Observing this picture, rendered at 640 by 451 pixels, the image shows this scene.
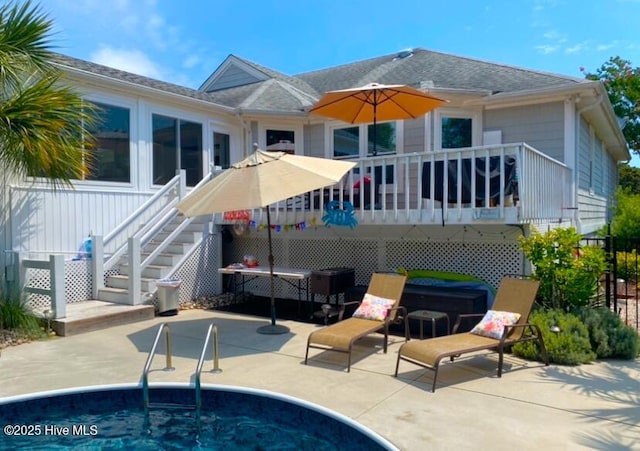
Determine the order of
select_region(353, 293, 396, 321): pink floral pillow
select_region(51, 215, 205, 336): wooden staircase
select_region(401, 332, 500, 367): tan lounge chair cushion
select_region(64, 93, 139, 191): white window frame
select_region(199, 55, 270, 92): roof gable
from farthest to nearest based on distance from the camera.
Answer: select_region(199, 55, 270, 92): roof gable → select_region(64, 93, 139, 191): white window frame → select_region(51, 215, 205, 336): wooden staircase → select_region(353, 293, 396, 321): pink floral pillow → select_region(401, 332, 500, 367): tan lounge chair cushion

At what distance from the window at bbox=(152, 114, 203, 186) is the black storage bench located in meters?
6.66

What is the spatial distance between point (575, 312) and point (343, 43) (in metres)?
16.8

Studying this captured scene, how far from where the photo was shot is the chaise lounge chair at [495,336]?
5.27 metres

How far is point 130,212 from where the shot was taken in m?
10.5

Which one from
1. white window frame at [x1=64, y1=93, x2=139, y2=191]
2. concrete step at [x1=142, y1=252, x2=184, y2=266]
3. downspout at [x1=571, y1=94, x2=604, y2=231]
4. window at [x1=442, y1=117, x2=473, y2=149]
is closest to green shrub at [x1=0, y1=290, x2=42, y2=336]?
concrete step at [x1=142, y1=252, x2=184, y2=266]

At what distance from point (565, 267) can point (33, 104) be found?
8.20 meters

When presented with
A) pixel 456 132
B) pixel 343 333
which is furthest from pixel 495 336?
pixel 456 132

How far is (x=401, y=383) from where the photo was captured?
5.30 metres

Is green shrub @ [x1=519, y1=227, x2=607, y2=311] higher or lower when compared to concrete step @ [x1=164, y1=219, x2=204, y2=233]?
lower

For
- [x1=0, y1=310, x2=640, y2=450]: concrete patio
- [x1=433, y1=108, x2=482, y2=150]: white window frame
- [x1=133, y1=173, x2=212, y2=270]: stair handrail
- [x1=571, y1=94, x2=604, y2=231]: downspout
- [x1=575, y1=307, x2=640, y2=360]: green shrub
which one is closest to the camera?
[x1=0, y1=310, x2=640, y2=450]: concrete patio

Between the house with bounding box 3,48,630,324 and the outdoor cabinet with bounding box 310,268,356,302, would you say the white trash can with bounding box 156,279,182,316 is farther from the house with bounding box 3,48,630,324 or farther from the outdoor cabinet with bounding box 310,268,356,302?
the outdoor cabinet with bounding box 310,268,356,302

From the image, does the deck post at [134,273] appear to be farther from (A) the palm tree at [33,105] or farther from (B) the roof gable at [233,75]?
(B) the roof gable at [233,75]

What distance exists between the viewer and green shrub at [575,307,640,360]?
20.1 ft

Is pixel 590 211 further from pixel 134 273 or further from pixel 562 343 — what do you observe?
pixel 134 273
